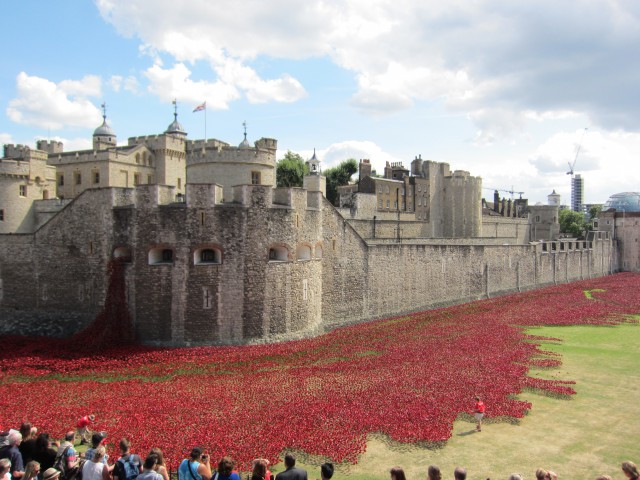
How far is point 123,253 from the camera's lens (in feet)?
85.8

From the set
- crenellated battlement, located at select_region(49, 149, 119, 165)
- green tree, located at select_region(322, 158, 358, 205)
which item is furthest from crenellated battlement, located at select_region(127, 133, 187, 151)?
green tree, located at select_region(322, 158, 358, 205)

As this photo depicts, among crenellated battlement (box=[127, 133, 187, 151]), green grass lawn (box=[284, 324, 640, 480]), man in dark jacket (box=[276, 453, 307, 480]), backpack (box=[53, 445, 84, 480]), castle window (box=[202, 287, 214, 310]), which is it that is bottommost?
green grass lawn (box=[284, 324, 640, 480])

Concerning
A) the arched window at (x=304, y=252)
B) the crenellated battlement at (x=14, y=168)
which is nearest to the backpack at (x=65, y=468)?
the arched window at (x=304, y=252)

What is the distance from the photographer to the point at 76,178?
171ft

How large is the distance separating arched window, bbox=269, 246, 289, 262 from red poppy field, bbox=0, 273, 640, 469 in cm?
413

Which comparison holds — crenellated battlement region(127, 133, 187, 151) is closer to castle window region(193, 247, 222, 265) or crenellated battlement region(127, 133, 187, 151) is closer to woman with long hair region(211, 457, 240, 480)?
castle window region(193, 247, 222, 265)

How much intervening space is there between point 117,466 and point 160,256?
55.4 ft

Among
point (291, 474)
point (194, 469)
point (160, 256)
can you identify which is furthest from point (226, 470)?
point (160, 256)

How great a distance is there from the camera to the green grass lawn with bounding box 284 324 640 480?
1244cm

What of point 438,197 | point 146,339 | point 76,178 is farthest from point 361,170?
point 146,339

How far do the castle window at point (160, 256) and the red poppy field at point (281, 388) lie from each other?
158 inches

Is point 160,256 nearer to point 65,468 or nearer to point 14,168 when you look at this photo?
point 65,468

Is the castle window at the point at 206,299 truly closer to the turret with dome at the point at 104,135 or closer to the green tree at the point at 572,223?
the turret with dome at the point at 104,135

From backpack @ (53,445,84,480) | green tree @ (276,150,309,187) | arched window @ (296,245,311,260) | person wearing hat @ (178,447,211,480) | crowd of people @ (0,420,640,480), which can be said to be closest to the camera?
crowd of people @ (0,420,640,480)
